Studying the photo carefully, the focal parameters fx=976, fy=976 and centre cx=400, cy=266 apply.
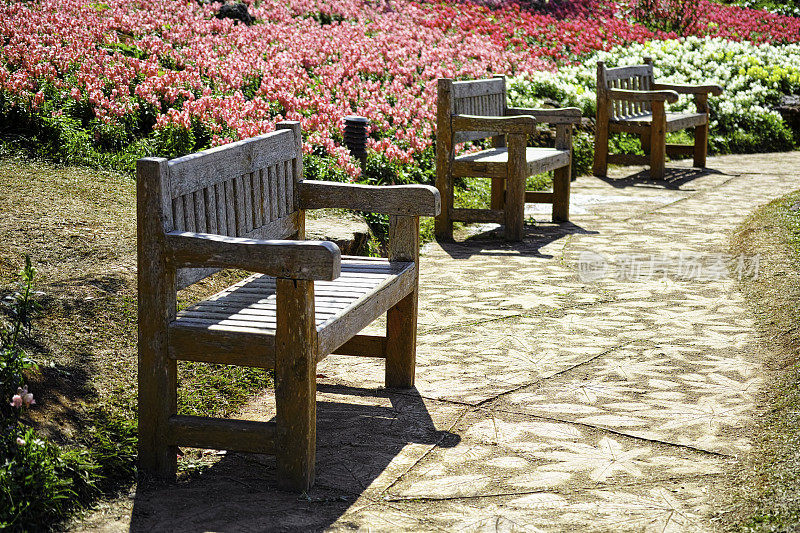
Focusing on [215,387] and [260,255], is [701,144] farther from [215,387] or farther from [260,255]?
[260,255]

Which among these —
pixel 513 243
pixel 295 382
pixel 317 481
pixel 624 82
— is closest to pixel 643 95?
pixel 624 82

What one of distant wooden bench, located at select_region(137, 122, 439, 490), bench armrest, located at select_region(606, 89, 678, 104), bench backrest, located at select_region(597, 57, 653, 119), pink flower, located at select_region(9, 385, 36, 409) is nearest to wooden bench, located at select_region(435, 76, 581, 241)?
bench armrest, located at select_region(606, 89, 678, 104)

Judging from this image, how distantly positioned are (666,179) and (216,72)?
18.2ft

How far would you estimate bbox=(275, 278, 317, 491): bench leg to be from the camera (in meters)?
3.38

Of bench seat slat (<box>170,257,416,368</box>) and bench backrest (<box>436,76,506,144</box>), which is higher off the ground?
bench backrest (<box>436,76,506,144</box>)

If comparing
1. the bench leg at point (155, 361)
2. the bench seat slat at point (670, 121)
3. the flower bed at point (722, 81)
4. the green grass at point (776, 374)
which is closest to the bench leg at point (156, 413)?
the bench leg at point (155, 361)

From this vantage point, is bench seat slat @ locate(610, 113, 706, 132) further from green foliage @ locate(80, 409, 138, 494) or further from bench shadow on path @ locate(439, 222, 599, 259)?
green foliage @ locate(80, 409, 138, 494)

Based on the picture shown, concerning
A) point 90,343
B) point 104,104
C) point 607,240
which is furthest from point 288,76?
point 90,343

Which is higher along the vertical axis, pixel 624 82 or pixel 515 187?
pixel 624 82

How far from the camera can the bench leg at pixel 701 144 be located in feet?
41.3

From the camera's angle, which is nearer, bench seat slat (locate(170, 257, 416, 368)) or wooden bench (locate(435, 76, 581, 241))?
bench seat slat (locate(170, 257, 416, 368))

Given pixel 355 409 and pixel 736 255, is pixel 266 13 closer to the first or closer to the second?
pixel 736 255

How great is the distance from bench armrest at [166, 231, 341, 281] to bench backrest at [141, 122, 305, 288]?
0.37 feet

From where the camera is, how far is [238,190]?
4.17 m
